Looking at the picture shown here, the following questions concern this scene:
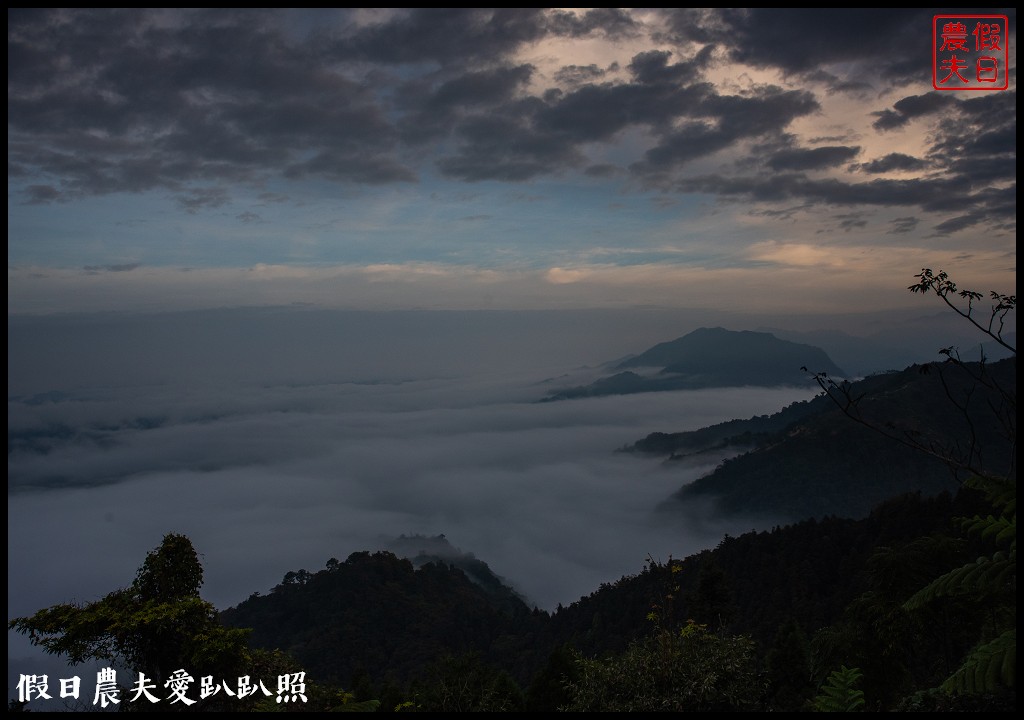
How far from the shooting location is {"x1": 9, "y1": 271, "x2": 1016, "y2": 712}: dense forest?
6.88m

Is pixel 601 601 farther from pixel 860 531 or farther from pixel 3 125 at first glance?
pixel 3 125

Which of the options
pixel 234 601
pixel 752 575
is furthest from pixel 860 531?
pixel 234 601

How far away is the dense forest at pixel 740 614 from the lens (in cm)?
688

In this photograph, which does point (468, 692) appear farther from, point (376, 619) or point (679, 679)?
point (376, 619)

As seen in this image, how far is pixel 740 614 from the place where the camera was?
45.1 metres

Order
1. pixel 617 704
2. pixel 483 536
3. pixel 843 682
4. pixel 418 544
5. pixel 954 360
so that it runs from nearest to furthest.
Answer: pixel 954 360
pixel 843 682
pixel 617 704
pixel 418 544
pixel 483 536

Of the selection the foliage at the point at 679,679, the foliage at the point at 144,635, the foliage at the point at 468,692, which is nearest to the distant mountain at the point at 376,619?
the foliage at the point at 468,692

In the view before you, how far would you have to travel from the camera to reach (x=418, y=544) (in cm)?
13650

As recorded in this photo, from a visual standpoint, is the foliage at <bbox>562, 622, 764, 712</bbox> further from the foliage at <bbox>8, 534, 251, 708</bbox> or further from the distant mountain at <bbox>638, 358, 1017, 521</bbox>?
the distant mountain at <bbox>638, 358, 1017, 521</bbox>

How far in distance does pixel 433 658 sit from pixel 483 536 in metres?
122

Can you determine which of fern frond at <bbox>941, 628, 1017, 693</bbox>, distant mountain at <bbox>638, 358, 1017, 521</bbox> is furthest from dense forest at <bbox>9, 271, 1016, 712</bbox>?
distant mountain at <bbox>638, 358, 1017, 521</bbox>

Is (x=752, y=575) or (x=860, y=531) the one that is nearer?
(x=860, y=531)

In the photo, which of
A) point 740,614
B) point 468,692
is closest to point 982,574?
point 468,692

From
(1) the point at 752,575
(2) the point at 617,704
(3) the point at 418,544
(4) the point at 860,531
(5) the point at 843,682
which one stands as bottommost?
(3) the point at 418,544
